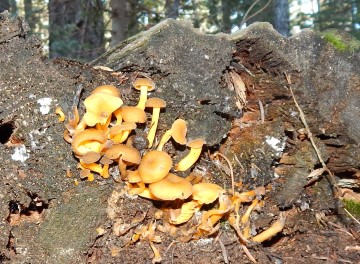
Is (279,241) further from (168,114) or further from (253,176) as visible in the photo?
(168,114)

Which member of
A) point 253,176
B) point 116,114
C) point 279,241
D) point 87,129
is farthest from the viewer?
point 279,241

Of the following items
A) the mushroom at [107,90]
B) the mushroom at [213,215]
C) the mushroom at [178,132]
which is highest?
the mushroom at [107,90]

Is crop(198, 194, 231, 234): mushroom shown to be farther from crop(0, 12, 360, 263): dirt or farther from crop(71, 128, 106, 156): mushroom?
crop(71, 128, 106, 156): mushroom

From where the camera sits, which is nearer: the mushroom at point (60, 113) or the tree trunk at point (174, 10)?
the mushroom at point (60, 113)

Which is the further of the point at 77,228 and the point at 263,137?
the point at 263,137

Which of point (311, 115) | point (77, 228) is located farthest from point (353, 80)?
point (77, 228)

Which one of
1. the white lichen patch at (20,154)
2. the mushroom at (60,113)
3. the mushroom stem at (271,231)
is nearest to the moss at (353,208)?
the mushroom stem at (271,231)

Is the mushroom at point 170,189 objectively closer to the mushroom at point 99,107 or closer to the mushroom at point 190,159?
the mushroom at point 190,159

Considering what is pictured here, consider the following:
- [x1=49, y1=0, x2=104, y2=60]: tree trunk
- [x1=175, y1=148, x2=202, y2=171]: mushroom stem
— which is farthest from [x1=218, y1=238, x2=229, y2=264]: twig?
[x1=49, y1=0, x2=104, y2=60]: tree trunk
